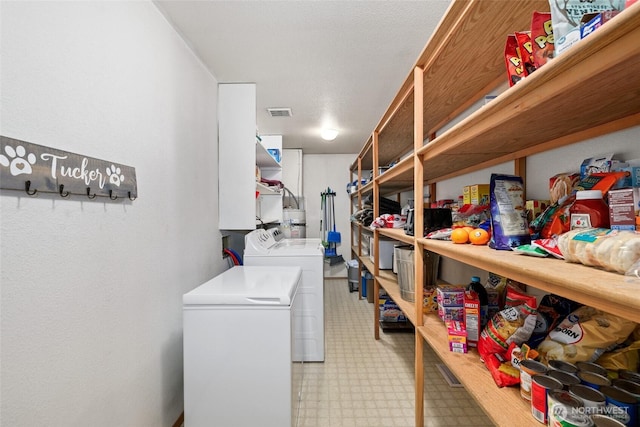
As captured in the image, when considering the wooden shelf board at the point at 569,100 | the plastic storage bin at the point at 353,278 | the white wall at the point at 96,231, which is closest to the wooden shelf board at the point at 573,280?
the wooden shelf board at the point at 569,100

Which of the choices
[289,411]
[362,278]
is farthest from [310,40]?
[362,278]

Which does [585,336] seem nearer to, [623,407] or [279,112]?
[623,407]

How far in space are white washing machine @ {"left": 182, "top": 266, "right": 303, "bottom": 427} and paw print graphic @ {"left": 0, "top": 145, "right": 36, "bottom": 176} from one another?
0.81m

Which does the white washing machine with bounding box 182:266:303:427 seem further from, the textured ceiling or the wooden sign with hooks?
the textured ceiling

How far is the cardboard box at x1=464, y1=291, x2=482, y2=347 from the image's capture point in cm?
117

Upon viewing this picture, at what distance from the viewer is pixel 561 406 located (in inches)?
26.4

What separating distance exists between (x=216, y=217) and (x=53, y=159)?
144 centimetres

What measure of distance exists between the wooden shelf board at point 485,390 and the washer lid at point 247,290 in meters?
0.74

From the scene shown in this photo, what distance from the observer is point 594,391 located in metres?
0.67

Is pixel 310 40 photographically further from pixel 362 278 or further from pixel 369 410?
pixel 362 278

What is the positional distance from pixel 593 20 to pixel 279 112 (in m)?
2.64

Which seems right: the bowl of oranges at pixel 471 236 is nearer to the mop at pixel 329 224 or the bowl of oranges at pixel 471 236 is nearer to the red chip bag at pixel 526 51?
the red chip bag at pixel 526 51

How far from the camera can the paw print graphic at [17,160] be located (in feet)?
2.39

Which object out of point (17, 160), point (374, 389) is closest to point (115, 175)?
point (17, 160)
